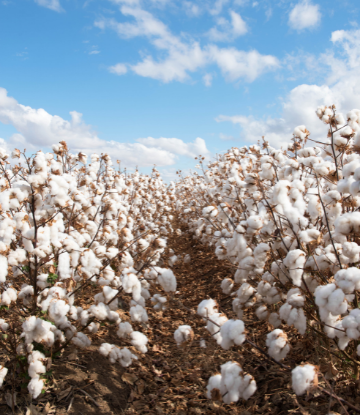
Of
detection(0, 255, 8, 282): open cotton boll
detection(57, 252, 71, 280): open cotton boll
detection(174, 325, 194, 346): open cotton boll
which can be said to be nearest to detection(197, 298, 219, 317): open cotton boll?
detection(174, 325, 194, 346): open cotton boll

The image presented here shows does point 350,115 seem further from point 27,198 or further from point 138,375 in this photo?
point 138,375

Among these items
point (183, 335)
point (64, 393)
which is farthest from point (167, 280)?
point (64, 393)

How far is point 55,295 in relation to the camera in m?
2.20

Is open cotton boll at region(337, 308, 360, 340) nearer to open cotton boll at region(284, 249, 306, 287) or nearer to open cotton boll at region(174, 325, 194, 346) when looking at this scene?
open cotton boll at region(284, 249, 306, 287)

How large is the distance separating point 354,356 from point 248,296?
90 cm

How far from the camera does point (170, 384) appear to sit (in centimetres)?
293

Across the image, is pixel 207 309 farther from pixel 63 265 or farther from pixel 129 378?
pixel 129 378

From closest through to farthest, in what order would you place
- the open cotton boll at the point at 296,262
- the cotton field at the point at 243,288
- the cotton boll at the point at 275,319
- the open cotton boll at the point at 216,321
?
the cotton field at the point at 243,288 < the open cotton boll at the point at 216,321 < the open cotton boll at the point at 296,262 < the cotton boll at the point at 275,319

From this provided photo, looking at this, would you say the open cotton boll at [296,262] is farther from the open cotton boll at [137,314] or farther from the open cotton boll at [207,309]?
the open cotton boll at [137,314]

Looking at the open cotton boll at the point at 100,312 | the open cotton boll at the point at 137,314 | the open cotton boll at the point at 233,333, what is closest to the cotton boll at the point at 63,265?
the open cotton boll at the point at 100,312

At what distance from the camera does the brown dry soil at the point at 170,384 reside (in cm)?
232

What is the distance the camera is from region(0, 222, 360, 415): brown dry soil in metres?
2.32

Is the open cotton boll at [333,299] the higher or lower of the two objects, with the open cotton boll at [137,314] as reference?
lower

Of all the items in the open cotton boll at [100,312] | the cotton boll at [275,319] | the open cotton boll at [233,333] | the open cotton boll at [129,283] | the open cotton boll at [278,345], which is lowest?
the open cotton boll at [278,345]
